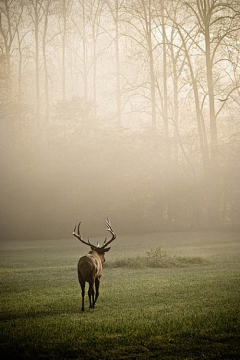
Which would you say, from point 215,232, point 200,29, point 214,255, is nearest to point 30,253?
point 214,255

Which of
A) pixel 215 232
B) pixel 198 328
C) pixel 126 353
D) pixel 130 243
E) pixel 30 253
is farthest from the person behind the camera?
pixel 215 232

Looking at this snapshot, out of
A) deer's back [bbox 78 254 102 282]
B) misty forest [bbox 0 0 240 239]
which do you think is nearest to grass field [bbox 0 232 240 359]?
deer's back [bbox 78 254 102 282]

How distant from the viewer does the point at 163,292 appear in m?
10.0

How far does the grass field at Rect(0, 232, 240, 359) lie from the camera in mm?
5762

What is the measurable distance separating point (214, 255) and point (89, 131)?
67.1ft

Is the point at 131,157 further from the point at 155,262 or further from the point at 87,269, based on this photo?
the point at 87,269

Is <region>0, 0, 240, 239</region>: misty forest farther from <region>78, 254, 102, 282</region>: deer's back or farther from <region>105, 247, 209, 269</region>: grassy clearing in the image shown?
<region>78, 254, 102, 282</region>: deer's back

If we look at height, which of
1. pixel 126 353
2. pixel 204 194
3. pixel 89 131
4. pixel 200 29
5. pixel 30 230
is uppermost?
pixel 200 29

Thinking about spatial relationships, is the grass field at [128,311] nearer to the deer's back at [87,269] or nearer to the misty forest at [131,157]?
the deer's back at [87,269]

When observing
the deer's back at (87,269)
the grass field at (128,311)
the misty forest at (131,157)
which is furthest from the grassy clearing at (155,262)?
the misty forest at (131,157)

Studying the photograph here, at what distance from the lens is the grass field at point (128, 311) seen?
5762mm

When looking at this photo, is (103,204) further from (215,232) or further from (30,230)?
(215,232)

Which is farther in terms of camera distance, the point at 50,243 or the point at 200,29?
the point at 200,29

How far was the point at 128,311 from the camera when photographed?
8117 millimetres
